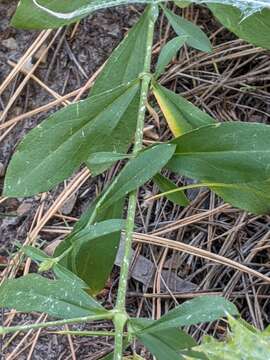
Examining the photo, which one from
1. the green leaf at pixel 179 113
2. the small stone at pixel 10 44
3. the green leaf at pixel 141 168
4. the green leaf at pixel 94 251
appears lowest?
the green leaf at pixel 94 251

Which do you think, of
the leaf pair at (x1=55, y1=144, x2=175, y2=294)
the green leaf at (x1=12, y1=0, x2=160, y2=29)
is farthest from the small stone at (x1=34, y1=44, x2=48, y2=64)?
the leaf pair at (x1=55, y1=144, x2=175, y2=294)

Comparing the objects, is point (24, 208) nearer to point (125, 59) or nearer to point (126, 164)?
point (125, 59)

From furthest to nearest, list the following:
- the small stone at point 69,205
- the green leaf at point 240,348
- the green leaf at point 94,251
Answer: the small stone at point 69,205
the green leaf at point 94,251
the green leaf at point 240,348

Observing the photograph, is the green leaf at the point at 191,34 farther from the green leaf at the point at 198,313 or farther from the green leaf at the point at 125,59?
the green leaf at the point at 198,313

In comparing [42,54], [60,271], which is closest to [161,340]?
[60,271]

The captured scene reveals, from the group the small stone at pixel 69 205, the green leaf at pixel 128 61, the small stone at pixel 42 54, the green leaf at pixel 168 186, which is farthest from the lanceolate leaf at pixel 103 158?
the small stone at pixel 42 54

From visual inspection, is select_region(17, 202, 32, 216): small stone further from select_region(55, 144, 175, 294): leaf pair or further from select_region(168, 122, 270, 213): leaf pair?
select_region(168, 122, 270, 213): leaf pair

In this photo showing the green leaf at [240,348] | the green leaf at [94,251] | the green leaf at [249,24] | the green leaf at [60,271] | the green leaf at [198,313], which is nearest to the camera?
the green leaf at [240,348]
